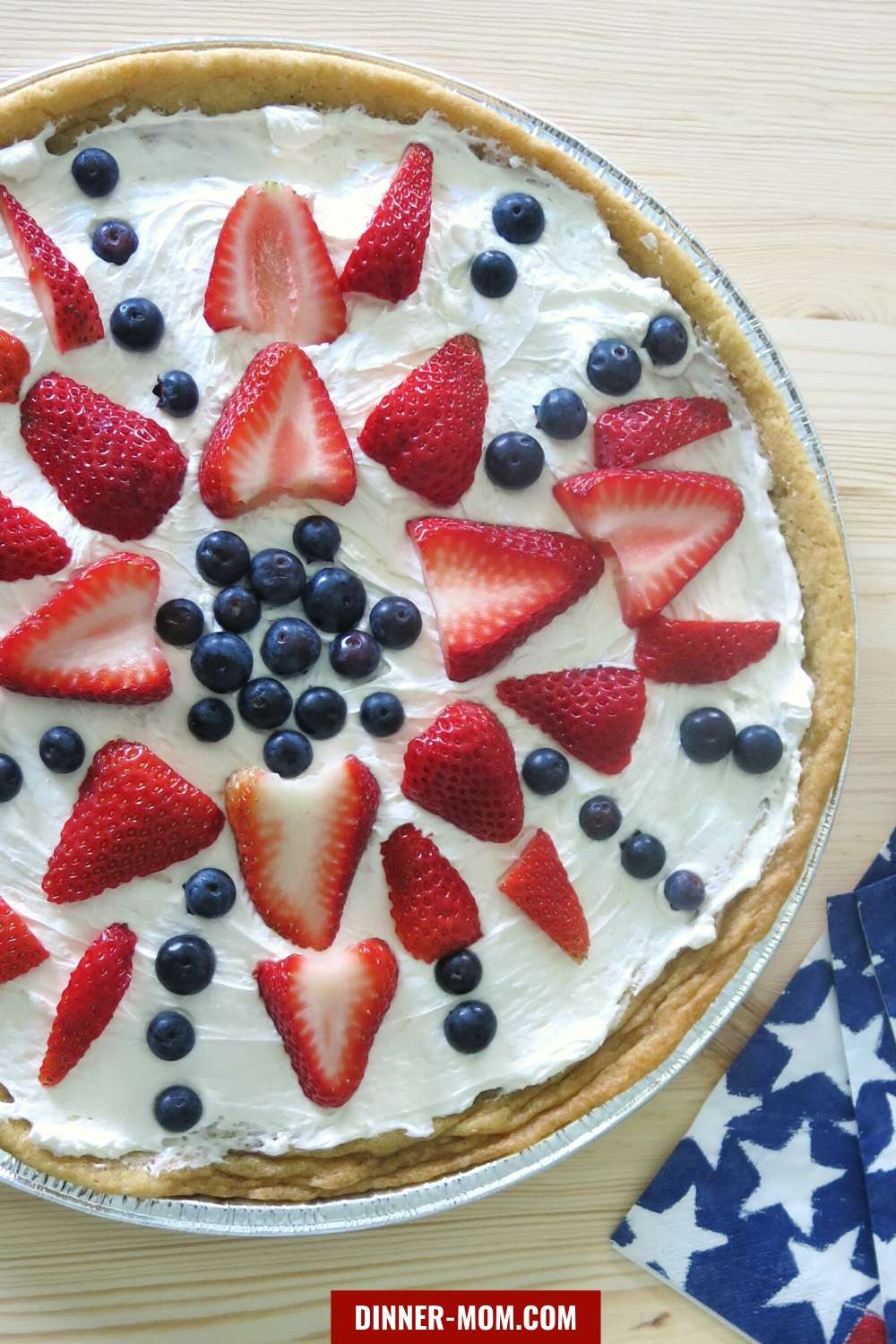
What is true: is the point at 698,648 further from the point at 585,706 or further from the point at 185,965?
the point at 185,965

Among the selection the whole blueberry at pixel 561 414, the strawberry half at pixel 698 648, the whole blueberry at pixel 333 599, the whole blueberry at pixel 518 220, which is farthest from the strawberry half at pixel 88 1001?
the whole blueberry at pixel 518 220

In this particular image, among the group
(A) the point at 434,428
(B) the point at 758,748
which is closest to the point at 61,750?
(A) the point at 434,428

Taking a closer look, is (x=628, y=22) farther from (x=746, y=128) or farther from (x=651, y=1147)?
(x=651, y=1147)

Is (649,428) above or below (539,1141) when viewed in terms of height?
above

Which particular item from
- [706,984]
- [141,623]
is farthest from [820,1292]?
[141,623]

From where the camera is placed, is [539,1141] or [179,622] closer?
[179,622]

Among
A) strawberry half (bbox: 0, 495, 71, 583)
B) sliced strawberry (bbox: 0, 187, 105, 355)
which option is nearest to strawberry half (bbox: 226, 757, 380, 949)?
strawberry half (bbox: 0, 495, 71, 583)
